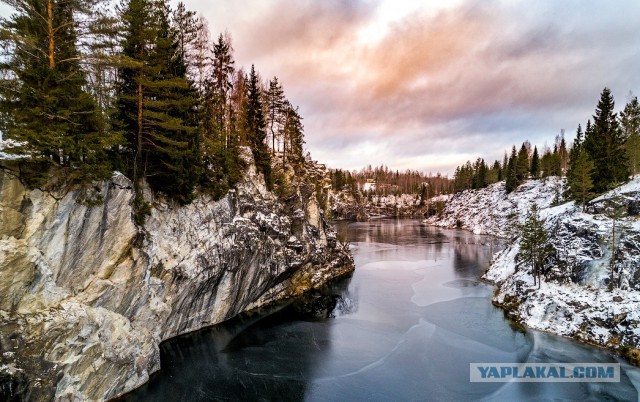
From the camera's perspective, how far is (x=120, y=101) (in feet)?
71.2

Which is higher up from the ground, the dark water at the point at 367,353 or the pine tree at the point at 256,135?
the pine tree at the point at 256,135

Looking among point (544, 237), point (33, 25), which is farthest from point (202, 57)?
point (544, 237)

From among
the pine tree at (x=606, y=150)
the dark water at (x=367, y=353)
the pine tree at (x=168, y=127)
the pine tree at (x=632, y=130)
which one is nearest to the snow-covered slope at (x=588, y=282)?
the dark water at (x=367, y=353)

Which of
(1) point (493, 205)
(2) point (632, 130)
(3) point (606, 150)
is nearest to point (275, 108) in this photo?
(3) point (606, 150)

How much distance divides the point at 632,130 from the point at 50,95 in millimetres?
73526

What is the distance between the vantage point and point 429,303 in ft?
123

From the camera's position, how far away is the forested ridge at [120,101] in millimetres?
13953

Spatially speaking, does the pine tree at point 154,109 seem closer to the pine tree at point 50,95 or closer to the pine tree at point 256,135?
the pine tree at point 50,95

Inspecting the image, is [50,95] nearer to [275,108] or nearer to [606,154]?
[275,108]

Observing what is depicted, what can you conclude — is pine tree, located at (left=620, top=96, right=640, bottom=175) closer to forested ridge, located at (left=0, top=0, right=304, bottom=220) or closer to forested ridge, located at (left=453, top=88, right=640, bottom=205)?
forested ridge, located at (left=453, top=88, right=640, bottom=205)

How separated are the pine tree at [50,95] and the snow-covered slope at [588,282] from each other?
37.2 m

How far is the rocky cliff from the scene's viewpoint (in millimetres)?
13711

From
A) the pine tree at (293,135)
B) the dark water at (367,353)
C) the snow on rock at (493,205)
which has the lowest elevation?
the dark water at (367,353)

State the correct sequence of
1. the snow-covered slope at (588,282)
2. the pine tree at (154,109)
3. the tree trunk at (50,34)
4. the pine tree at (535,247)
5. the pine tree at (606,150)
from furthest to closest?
the pine tree at (606,150), the pine tree at (535,247), the snow-covered slope at (588,282), the pine tree at (154,109), the tree trunk at (50,34)
